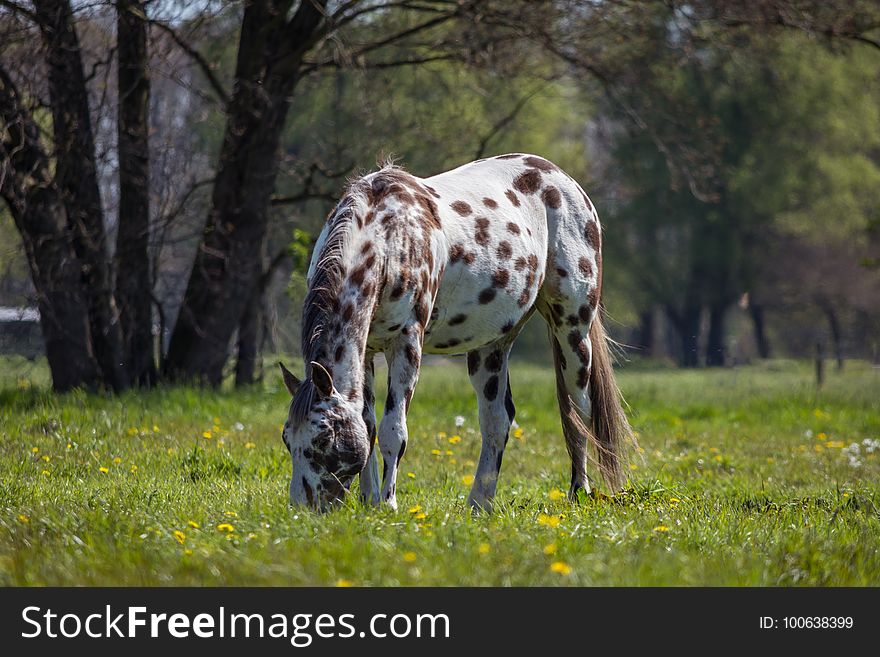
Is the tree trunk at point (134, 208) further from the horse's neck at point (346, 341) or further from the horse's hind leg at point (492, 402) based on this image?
the horse's neck at point (346, 341)

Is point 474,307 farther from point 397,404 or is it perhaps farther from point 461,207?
point 397,404

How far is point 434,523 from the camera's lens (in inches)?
214

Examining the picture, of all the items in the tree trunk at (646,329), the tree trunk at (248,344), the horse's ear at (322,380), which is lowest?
the tree trunk at (646,329)

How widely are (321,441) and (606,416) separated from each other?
318cm

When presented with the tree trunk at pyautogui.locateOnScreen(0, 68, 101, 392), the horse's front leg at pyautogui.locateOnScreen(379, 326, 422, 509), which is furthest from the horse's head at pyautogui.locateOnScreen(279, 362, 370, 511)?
the tree trunk at pyautogui.locateOnScreen(0, 68, 101, 392)

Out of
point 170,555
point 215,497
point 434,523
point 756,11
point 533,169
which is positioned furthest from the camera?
point 756,11

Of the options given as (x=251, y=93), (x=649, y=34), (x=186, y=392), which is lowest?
(x=186, y=392)

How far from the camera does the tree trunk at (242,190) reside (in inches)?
508

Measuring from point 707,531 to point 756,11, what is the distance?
9680 mm

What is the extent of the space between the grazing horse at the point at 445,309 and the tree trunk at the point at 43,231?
608cm

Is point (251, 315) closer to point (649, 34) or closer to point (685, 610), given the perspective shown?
point (649, 34)

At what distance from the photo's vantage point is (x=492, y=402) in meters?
7.49

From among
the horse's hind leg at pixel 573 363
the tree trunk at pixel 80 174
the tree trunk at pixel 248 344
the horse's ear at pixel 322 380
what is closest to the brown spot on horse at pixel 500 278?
the horse's hind leg at pixel 573 363

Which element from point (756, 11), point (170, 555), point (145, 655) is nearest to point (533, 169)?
point (170, 555)
